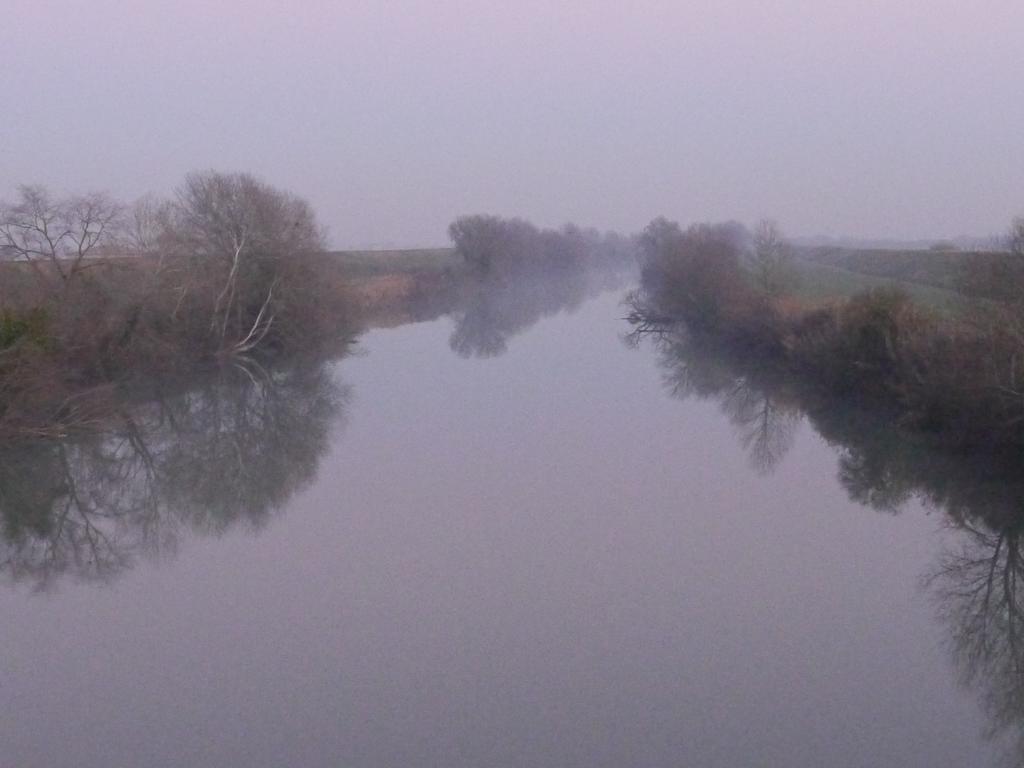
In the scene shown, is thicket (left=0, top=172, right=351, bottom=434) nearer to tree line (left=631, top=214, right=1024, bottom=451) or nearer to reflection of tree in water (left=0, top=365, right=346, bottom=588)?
reflection of tree in water (left=0, top=365, right=346, bottom=588)

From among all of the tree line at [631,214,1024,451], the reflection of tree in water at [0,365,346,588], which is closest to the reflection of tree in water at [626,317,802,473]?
the tree line at [631,214,1024,451]

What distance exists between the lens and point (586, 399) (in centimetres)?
1997

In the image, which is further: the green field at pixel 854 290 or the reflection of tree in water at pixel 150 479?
the green field at pixel 854 290

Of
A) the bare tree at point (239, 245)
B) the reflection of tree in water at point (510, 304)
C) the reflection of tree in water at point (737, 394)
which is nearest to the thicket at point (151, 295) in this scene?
the bare tree at point (239, 245)

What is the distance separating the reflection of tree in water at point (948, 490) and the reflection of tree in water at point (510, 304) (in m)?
9.04

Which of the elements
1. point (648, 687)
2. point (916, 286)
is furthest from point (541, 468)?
point (916, 286)

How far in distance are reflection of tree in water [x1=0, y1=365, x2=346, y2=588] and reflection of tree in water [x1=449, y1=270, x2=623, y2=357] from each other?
10266mm

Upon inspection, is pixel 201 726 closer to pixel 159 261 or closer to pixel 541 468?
pixel 541 468

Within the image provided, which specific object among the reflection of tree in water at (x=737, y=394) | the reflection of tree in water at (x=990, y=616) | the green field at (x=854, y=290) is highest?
the green field at (x=854, y=290)

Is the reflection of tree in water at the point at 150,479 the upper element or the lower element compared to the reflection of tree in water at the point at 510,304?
upper

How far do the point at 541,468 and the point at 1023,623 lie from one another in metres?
6.53

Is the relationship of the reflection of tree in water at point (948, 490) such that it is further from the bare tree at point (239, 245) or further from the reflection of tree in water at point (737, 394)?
the bare tree at point (239, 245)

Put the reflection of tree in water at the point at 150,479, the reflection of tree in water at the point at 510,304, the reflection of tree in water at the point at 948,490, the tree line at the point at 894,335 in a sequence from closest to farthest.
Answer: the reflection of tree in water at the point at 948,490
the reflection of tree in water at the point at 150,479
the tree line at the point at 894,335
the reflection of tree in water at the point at 510,304

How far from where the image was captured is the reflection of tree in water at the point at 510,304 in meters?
31.5
